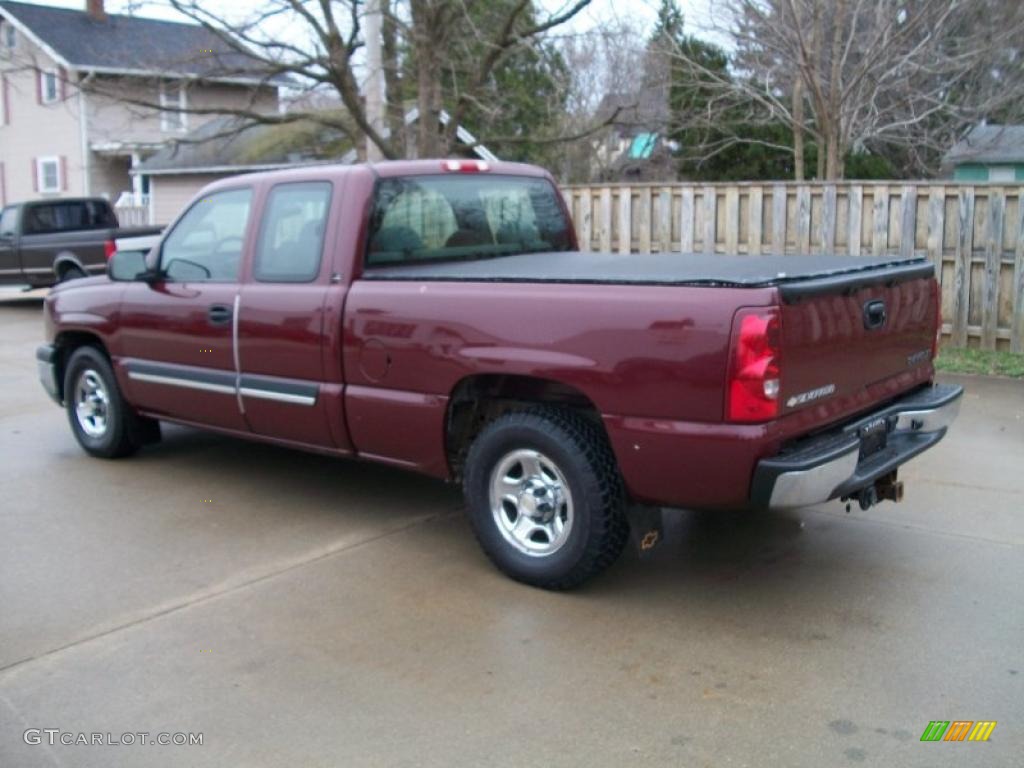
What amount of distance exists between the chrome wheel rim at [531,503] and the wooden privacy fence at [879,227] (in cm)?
677

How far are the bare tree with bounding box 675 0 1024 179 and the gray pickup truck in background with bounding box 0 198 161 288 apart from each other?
1022 centimetres

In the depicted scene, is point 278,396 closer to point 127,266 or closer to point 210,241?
point 210,241

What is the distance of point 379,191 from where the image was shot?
5.62 meters

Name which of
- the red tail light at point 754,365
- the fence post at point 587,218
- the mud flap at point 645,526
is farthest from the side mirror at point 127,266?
the fence post at point 587,218

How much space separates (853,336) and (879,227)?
641 centimetres

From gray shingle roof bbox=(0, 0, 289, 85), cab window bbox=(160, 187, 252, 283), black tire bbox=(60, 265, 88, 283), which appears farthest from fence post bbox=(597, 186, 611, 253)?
gray shingle roof bbox=(0, 0, 289, 85)

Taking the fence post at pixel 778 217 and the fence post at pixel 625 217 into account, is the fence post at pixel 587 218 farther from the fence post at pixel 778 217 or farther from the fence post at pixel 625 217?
the fence post at pixel 778 217

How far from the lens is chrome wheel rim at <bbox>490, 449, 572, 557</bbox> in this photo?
4.76 m

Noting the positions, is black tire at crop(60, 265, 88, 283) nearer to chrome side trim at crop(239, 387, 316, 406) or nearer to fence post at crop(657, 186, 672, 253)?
fence post at crop(657, 186, 672, 253)

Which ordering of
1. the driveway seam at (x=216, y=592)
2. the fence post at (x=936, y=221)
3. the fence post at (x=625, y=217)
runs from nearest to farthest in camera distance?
1. the driveway seam at (x=216, y=592)
2. the fence post at (x=936, y=221)
3. the fence post at (x=625, y=217)

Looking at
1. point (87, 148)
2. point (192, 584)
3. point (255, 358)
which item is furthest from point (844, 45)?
point (87, 148)

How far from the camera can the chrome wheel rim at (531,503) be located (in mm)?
4762

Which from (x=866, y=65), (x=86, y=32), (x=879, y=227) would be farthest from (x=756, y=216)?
(x=86, y=32)

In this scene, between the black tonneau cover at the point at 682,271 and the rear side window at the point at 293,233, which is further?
the rear side window at the point at 293,233
